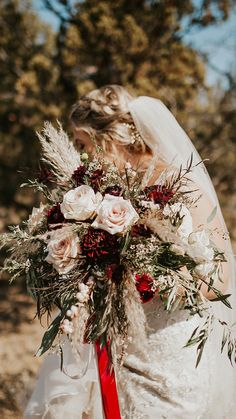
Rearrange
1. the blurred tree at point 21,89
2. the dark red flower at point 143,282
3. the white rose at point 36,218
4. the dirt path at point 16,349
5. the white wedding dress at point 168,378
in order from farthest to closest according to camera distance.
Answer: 1. the blurred tree at point 21,89
2. the dirt path at point 16,349
3. the white wedding dress at point 168,378
4. the white rose at point 36,218
5. the dark red flower at point 143,282

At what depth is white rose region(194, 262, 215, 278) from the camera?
2.08 metres

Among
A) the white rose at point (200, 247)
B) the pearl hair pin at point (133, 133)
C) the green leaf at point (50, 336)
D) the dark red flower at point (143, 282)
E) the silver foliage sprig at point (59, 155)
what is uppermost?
the pearl hair pin at point (133, 133)

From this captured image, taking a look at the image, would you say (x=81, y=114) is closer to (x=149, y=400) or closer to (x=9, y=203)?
(x=149, y=400)

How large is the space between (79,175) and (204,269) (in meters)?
0.68

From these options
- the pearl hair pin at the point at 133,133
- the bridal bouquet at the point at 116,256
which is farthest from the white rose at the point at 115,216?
the pearl hair pin at the point at 133,133

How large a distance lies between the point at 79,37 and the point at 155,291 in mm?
4937

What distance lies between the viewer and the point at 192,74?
664 centimetres

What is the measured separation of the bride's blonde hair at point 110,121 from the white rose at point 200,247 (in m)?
1.13

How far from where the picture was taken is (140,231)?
A: 2.04 meters

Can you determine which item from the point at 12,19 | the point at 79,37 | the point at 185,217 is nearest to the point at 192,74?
the point at 79,37

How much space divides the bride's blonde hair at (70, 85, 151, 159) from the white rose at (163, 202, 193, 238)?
1005mm

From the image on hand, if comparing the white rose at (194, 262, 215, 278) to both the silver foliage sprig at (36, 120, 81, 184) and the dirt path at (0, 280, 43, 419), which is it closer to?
the silver foliage sprig at (36, 120, 81, 184)

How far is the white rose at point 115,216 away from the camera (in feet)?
6.39

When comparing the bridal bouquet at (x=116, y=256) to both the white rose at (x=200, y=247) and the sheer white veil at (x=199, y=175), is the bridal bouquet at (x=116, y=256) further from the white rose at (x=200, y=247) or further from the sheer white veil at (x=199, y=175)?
the sheer white veil at (x=199, y=175)
